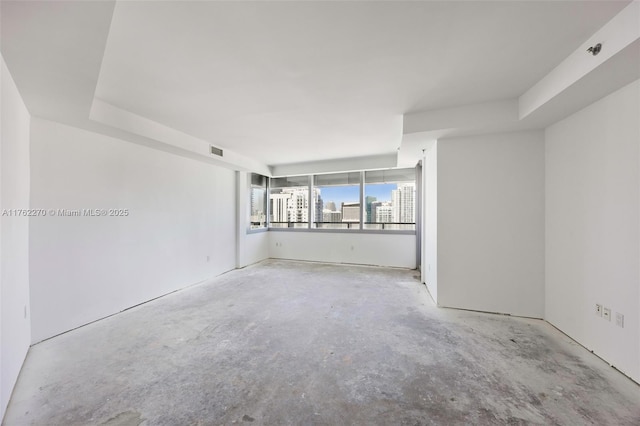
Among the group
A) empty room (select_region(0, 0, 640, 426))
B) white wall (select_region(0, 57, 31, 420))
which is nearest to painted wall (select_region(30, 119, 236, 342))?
empty room (select_region(0, 0, 640, 426))

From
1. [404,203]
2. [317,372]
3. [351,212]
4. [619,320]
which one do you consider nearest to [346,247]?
[351,212]

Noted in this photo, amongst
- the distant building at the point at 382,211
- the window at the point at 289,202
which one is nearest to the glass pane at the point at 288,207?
the window at the point at 289,202

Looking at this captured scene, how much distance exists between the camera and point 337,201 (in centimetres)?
653

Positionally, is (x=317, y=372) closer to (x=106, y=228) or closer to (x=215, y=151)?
(x=106, y=228)

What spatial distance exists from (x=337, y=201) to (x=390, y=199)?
1.37 metres

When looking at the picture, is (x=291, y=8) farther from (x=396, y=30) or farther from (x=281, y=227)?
(x=281, y=227)

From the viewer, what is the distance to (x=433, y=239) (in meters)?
3.65

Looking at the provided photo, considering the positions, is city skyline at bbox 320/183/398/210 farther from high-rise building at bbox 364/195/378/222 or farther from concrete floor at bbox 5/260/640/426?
concrete floor at bbox 5/260/640/426

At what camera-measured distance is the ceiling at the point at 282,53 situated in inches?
55.4

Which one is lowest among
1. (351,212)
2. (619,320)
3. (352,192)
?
(619,320)

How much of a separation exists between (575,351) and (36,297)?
512 centimetres

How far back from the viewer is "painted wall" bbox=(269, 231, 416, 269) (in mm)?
5629

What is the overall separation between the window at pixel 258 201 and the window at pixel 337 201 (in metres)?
1.44

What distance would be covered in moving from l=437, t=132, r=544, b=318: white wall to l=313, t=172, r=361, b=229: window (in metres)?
3.01
